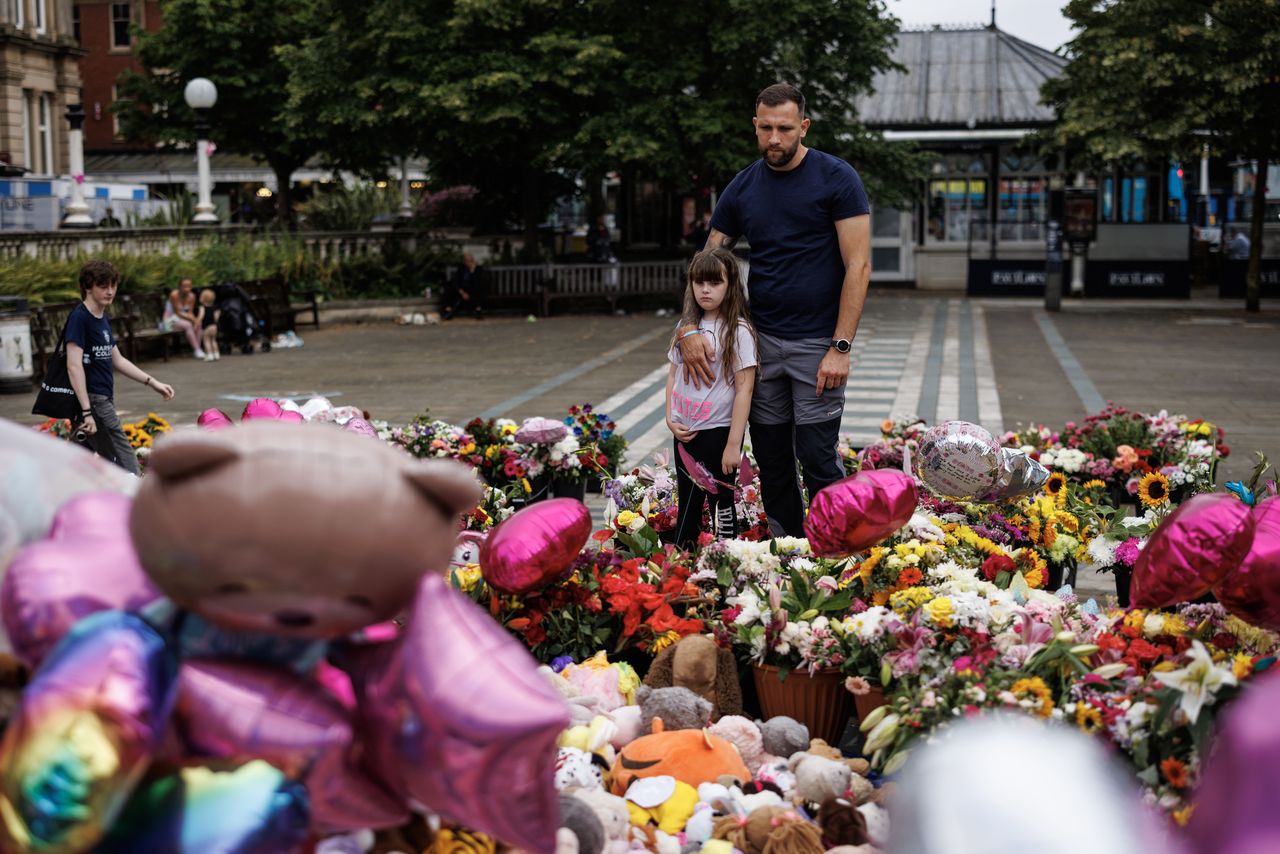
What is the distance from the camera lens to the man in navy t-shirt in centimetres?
564

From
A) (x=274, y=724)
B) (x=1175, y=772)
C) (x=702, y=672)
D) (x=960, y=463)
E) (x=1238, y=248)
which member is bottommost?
(x=702, y=672)

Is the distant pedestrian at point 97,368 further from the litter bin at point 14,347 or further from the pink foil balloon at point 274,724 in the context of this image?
the litter bin at point 14,347

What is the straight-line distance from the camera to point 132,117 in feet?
142

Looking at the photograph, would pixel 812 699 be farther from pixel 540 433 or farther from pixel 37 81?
pixel 37 81

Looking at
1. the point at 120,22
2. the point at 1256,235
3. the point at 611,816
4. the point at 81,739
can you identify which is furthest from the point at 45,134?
the point at 81,739

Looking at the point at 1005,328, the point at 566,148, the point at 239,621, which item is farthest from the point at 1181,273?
the point at 239,621

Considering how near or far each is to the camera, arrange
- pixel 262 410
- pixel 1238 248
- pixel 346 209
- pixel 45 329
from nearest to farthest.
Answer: pixel 262 410
pixel 45 329
pixel 346 209
pixel 1238 248

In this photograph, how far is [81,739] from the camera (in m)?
2.02

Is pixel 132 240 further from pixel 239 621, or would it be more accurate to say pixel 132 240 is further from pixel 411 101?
pixel 239 621

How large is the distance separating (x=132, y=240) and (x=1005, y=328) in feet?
47.8

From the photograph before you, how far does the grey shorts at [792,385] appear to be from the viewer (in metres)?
5.75

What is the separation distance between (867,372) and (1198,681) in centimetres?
1434

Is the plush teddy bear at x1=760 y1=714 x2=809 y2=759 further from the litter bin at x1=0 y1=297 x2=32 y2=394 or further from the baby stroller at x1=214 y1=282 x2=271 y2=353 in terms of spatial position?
the baby stroller at x1=214 y1=282 x2=271 y2=353

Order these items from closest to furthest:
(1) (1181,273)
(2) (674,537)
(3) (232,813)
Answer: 1. (3) (232,813)
2. (2) (674,537)
3. (1) (1181,273)
